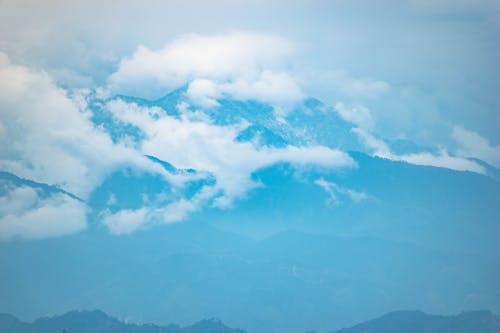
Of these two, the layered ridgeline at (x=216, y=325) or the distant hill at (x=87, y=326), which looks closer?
the layered ridgeline at (x=216, y=325)

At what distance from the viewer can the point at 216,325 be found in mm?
193625

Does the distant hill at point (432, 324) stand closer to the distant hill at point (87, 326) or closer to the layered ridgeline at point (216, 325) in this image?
the layered ridgeline at point (216, 325)

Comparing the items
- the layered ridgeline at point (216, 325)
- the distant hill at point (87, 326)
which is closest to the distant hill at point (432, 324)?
the layered ridgeline at point (216, 325)

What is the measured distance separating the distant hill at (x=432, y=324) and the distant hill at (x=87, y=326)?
128ft

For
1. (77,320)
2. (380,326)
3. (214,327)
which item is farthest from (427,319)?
(77,320)

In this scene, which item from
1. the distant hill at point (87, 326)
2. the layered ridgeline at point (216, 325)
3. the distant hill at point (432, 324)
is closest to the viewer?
the distant hill at point (432, 324)

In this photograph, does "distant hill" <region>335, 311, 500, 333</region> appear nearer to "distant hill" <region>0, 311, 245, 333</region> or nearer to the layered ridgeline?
the layered ridgeline

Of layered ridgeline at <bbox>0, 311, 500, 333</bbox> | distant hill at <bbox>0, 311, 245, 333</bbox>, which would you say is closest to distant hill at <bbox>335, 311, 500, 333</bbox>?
layered ridgeline at <bbox>0, 311, 500, 333</bbox>

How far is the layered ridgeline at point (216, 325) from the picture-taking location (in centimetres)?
17988

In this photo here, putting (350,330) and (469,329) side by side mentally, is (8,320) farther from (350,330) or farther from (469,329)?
(469,329)

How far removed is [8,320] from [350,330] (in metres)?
93.1

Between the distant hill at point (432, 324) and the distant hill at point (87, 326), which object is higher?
the distant hill at point (432, 324)

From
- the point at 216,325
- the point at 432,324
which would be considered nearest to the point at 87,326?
the point at 216,325

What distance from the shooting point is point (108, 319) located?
192 metres
